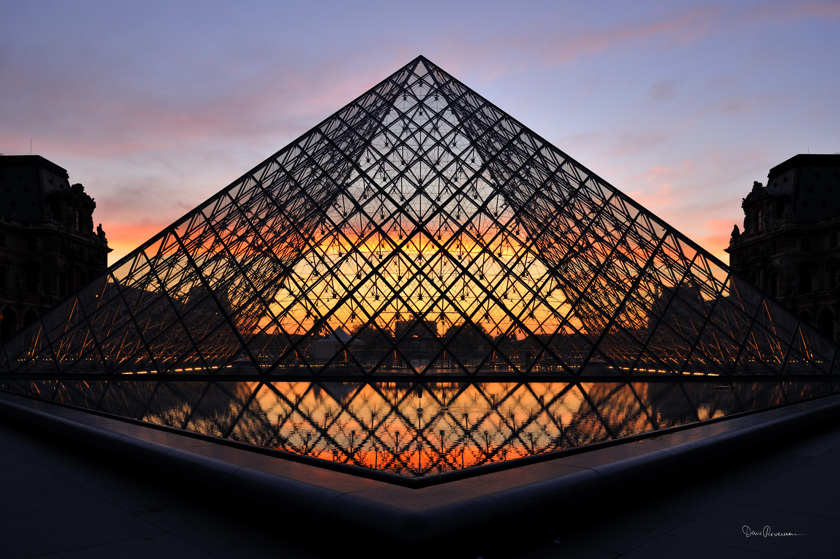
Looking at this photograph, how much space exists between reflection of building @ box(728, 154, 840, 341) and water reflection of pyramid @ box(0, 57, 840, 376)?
3973cm

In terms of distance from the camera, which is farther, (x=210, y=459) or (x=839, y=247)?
(x=839, y=247)

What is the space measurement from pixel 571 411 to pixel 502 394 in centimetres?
339

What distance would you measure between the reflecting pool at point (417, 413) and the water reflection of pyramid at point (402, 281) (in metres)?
1.72

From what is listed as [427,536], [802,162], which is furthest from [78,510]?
[802,162]

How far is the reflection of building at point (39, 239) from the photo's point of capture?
176ft

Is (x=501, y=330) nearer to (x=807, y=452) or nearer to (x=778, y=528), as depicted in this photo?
(x=807, y=452)

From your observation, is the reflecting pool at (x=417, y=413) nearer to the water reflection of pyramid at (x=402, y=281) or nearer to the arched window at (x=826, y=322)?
the water reflection of pyramid at (x=402, y=281)

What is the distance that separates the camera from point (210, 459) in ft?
15.8

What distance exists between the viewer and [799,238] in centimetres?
5641

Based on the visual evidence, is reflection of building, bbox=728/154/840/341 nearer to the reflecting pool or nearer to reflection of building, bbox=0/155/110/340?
the reflecting pool

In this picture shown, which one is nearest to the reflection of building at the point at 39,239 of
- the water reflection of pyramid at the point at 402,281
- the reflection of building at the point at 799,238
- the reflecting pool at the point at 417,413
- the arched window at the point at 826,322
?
the water reflection of pyramid at the point at 402,281

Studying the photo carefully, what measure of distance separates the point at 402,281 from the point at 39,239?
4991 centimetres

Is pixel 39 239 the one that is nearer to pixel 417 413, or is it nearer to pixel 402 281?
pixel 402 281
